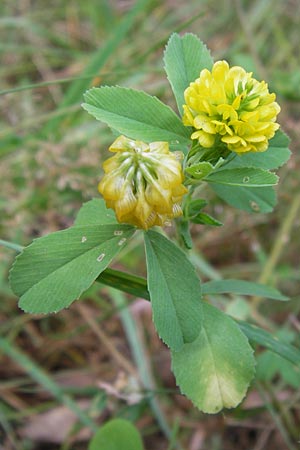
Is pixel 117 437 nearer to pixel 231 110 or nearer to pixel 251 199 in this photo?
pixel 251 199

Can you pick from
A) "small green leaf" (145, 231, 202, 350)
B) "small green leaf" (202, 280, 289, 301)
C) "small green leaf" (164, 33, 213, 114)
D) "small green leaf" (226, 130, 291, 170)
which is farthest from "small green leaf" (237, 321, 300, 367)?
"small green leaf" (164, 33, 213, 114)

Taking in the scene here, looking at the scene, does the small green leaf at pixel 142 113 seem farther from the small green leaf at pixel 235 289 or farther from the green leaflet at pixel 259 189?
the small green leaf at pixel 235 289

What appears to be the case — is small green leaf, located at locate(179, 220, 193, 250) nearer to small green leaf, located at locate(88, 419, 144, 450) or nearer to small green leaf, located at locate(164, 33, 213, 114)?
small green leaf, located at locate(164, 33, 213, 114)

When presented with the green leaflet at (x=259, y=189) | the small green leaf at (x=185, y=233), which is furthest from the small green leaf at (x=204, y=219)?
the green leaflet at (x=259, y=189)

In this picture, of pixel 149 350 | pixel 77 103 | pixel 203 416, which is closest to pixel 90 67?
pixel 77 103

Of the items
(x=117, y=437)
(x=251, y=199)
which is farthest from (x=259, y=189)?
(x=117, y=437)
